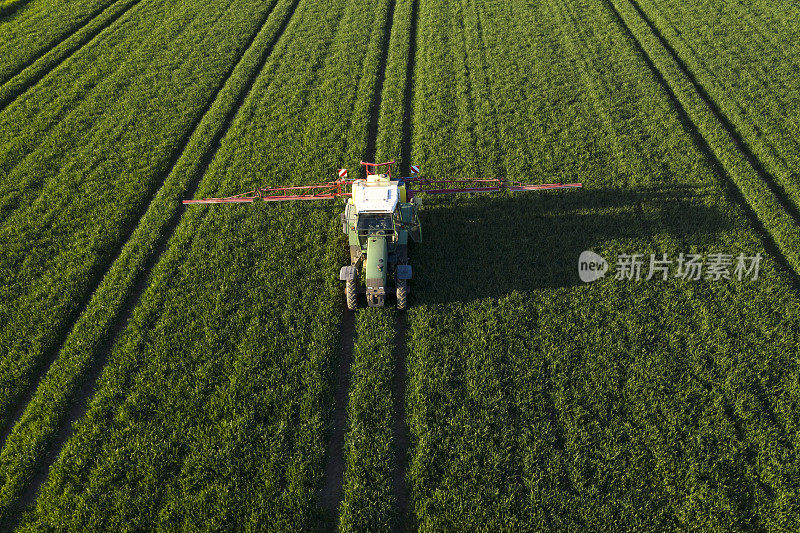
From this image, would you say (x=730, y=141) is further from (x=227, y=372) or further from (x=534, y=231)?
(x=227, y=372)

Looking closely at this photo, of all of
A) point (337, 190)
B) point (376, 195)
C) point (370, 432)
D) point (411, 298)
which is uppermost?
point (376, 195)

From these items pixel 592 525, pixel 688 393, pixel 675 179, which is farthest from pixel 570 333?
pixel 675 179

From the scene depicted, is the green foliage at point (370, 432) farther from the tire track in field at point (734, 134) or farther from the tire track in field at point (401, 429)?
the tire track in field at point (734, 134)

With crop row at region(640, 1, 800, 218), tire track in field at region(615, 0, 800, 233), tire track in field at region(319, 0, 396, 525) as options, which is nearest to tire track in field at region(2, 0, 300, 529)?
tire track in field at region(319, 0, 396, 525)

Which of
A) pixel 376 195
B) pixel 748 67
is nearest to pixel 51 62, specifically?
pixel 376 195

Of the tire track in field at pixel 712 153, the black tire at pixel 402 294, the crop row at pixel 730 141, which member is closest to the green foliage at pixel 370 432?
the black tire at pixel 402 294

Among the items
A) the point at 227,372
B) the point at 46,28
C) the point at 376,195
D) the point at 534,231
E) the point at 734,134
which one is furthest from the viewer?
the point at 46,28
